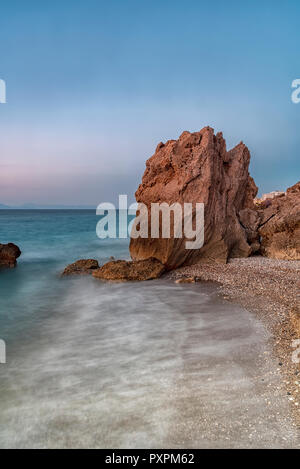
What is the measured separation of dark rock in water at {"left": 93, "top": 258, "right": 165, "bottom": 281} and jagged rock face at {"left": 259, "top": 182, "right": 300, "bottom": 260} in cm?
436

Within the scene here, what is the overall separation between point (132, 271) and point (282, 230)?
5.80 meters

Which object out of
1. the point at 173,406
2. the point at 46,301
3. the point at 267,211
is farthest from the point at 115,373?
the point at 267,211

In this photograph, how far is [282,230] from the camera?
37.8 ft

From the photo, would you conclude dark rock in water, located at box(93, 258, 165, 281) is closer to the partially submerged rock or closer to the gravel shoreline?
the gravel shoreline

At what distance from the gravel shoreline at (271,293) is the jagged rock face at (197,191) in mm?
588

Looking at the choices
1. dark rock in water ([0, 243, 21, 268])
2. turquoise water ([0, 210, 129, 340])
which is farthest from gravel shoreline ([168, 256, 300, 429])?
dark rock in water ([0, 243, 21, 268])

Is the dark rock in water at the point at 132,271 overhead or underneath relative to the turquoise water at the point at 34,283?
overhead

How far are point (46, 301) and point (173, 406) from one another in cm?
520

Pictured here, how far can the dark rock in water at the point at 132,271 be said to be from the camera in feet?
30.4

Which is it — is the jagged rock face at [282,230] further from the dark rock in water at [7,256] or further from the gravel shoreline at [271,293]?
the dark rock in water at [7,256]

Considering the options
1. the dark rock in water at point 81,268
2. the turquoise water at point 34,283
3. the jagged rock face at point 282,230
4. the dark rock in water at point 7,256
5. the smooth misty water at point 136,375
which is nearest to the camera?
the smooth misty water at point 136,375

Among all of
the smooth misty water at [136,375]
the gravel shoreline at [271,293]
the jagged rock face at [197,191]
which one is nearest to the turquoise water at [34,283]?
the smooth misty water at [136,375]
